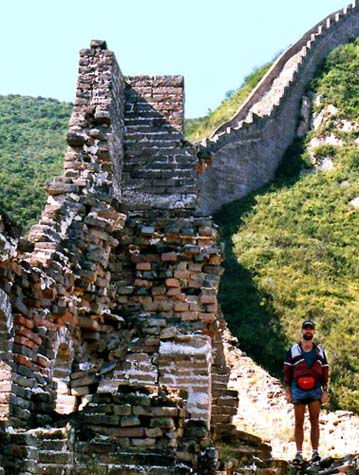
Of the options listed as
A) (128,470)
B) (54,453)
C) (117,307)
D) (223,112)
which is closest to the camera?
(54,453)

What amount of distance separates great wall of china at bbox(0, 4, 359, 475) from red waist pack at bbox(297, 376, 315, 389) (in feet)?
2.59

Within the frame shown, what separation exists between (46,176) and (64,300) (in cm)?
2379

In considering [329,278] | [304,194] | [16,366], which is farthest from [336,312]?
[16,366]

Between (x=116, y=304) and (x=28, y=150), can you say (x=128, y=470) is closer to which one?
(x=116, y=304)

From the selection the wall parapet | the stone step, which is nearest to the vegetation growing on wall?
the wall parapet

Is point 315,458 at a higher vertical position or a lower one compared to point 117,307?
lower

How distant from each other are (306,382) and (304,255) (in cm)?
2165

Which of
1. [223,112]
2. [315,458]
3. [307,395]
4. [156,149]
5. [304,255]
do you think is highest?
[223,112]

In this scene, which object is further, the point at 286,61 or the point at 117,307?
the point at 286,61

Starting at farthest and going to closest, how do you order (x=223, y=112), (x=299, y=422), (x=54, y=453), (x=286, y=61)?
1. (x=286, y=61)
2. (x=223, y=112)
3. (x=299, y=422)
4. (x=54, y=453)

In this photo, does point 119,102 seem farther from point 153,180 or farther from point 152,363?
point 152,363

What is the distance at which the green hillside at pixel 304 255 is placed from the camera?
22812 mm

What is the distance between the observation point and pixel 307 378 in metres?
9.48

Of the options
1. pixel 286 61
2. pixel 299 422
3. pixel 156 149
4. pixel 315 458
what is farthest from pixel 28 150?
pixel 315 458
